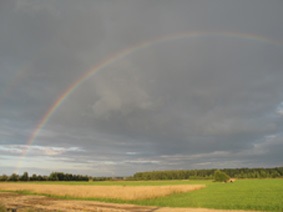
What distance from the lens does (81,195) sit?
4450 centimetres

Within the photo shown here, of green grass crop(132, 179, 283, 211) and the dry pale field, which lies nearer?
green grass crop(132, 179, 283, 211)

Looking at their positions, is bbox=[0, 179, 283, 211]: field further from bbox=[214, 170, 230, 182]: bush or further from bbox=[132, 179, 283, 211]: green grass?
bbox=[214, 170, 230, 182]: bush

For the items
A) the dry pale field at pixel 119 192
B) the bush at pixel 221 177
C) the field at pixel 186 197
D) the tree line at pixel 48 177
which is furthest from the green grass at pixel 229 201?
the tree line at pixel 48 177

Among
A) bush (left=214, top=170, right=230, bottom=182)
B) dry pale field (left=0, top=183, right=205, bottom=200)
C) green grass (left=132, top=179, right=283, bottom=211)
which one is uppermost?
bush (left=214, top=170, right=230, bottom=182)

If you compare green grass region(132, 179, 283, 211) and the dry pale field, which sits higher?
the dry pale field

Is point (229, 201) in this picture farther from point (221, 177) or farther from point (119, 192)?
point (221, 177)

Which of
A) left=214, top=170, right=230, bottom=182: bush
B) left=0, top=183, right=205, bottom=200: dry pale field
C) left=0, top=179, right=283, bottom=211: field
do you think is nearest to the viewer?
left=0, top=179, right=283, bottom=211: field

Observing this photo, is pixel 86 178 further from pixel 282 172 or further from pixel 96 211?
pixel 96 211

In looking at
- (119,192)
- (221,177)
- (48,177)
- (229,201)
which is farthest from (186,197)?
(48,177)

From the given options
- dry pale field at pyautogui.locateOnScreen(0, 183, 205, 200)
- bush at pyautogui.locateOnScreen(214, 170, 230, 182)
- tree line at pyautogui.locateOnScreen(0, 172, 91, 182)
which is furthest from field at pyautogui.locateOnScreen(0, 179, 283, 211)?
tree line at pyautogui.locateOnScreen(0, 172, 91, 182)

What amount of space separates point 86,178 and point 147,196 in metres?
144

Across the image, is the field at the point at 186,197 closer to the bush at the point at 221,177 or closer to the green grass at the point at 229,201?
the green grass at the point at 229,201

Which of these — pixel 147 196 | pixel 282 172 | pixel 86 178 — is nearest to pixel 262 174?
pixel 282 172

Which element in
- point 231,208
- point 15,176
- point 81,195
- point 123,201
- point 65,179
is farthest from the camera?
point 65,179
